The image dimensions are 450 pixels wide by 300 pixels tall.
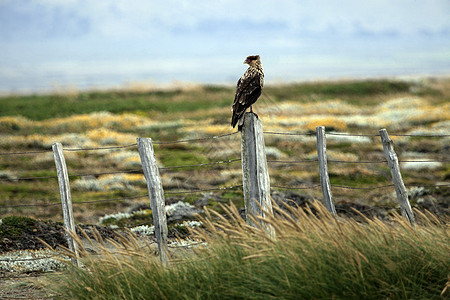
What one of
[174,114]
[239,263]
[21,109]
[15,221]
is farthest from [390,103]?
[239,263]

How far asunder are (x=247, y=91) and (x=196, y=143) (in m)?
20.4

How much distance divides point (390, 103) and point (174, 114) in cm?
1957

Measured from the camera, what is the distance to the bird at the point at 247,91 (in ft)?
23.4

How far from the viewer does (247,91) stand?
7.25 m

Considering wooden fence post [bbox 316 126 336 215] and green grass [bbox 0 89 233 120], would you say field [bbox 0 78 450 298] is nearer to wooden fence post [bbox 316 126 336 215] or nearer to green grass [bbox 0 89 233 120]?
green grass [bbox 0 89 233 120]

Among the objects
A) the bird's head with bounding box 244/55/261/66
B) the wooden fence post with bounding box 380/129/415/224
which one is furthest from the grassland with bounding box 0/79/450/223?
the wooden fence post with bounding box 380/129/415/224

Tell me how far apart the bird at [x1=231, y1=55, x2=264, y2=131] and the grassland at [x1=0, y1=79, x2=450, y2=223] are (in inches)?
10.7

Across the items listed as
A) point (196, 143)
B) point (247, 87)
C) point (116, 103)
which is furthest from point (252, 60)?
point (116, 103)

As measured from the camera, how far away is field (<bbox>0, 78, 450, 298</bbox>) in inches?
553

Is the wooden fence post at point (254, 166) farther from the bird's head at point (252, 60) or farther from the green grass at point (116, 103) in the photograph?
the green grass at point (116, 103)

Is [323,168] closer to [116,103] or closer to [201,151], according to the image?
[201,151]

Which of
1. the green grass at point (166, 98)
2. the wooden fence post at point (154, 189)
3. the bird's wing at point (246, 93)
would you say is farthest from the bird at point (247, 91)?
the green grass at point (166, 98)

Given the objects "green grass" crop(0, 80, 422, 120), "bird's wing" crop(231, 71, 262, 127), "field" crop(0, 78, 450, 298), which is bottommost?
"field" crop(0, 78, 450, 298)

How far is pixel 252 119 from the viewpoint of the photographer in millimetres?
6965
